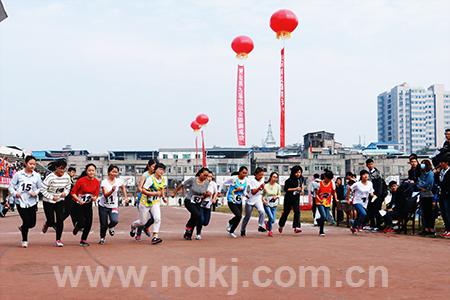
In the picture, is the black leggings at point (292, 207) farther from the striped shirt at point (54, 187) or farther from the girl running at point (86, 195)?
the striped shirt at point (54, 187)

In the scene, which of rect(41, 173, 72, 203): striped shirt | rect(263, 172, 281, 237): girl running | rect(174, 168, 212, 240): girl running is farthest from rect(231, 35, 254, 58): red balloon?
rect(41, 173, 72, 203): striped shirt

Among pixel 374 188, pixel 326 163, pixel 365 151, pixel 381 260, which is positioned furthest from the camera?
pixel 365 151

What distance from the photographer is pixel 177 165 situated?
111312 millimetres

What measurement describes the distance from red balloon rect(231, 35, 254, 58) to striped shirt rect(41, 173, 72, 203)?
15040mm

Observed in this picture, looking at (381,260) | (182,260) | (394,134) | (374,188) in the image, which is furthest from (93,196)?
(394,134)

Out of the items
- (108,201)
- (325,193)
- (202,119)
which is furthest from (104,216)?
(202,119)

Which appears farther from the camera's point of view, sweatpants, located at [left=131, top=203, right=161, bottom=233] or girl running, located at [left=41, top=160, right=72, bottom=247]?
sweatpants, located at [left=131, top=203, right=161, bottom=233]

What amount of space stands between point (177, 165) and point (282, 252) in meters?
101

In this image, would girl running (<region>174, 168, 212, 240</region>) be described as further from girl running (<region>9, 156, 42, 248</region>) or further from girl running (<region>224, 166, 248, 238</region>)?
girl running (<region>9, 156, 42, 248</region>)

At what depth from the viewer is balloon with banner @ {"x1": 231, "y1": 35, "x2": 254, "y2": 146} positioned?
1018 inches

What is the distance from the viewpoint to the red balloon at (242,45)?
84.7ft

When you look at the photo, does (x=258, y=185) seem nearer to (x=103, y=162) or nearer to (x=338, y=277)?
(x=338, y=277)

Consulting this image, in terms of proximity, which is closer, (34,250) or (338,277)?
(338,277)

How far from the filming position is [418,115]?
193 metres
